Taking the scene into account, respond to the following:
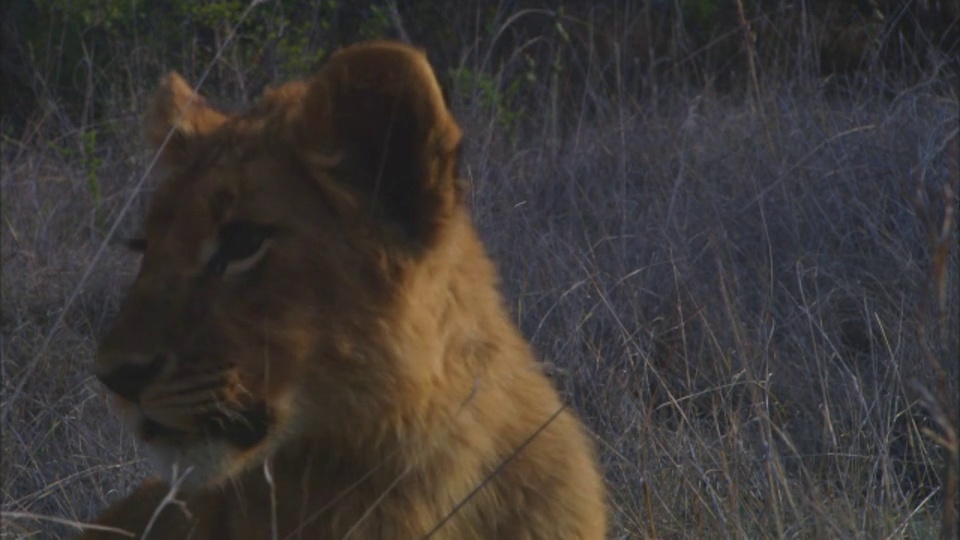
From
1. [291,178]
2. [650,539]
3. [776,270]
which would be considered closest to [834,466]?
[650,539]

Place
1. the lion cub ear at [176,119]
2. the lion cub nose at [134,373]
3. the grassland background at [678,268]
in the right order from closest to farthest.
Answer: the lion cub nose at [134,373] < the lion cub ear at [176,119] < the grassland background at [678,268]

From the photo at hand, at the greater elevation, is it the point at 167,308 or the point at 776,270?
the point at 167,308

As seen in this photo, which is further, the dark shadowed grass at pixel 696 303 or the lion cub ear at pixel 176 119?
the dark shadowed grass at pixel 696 303

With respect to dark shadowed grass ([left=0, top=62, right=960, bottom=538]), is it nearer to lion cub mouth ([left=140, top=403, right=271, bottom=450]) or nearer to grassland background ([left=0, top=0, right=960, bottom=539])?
grassland background ([left=0, top=0, right=960, bottom=539])

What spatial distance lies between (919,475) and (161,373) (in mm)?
2316

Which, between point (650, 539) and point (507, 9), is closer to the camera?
point (650, 539)

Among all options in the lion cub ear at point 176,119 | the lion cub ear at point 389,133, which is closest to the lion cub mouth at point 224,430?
the lion cub ear at point 389,133

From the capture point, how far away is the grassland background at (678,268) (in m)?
3.76

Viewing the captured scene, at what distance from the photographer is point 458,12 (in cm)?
967

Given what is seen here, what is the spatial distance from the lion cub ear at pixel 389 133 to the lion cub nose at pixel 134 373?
1.48ft

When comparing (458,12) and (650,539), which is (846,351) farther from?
(458,12)

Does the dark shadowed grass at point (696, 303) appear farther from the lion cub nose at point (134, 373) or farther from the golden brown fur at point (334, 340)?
the lion cub nose at point (134, 373)

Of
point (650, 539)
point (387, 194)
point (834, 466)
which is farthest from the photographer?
point (834, 466)

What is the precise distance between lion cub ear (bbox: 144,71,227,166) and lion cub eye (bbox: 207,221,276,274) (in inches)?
16.7
